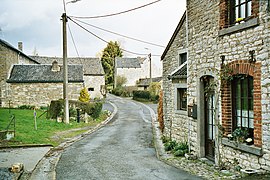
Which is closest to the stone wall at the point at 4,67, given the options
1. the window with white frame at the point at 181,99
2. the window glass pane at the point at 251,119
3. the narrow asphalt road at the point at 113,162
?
the narrow asphalt road at the point at 113,162

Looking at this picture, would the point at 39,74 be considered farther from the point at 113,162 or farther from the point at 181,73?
the point at 113,162

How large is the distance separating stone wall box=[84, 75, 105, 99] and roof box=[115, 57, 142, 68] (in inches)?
641

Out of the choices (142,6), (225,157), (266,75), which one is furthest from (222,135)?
(142,6)

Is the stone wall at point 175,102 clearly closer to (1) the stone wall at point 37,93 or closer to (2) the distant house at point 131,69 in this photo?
(1) the stone wall at point 37,93

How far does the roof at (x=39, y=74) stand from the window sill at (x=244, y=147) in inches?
1088

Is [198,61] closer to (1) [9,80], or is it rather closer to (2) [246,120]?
(2) [246,120]

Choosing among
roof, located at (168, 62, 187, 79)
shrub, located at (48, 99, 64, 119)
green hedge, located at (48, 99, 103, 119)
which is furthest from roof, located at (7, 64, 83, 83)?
roof, located at (168, 62, 187, 79)

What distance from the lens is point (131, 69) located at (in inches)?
2643

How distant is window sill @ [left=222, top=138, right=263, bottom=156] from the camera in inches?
272

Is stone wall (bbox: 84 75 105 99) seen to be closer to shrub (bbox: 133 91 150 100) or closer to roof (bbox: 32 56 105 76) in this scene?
roof (bbox: 32 56 105 76)

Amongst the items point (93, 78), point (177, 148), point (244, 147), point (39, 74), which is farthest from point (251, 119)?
point (93, 78)

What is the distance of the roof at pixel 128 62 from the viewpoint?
66625 mm

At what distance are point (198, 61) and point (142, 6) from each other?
233 inches

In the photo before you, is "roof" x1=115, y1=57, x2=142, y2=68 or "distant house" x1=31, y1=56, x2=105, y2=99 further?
"roof" x1=115, y1=57, x2=142, y2=68
